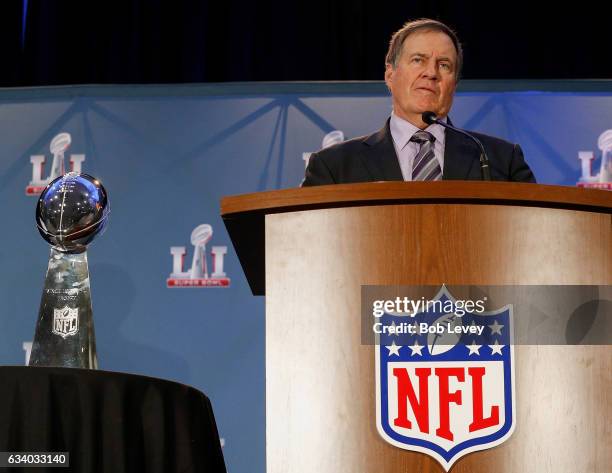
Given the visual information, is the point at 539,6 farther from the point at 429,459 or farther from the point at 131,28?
the point at 429,459

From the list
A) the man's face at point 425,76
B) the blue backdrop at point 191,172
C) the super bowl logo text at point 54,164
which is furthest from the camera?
the super bowl logo text at point 54,164

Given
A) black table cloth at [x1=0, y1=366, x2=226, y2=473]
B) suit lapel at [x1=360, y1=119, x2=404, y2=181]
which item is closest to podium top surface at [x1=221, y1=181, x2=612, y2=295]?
black table cloth at [x1=0, y1=366, x2=226, y2=473]

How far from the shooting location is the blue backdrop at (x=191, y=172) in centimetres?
332

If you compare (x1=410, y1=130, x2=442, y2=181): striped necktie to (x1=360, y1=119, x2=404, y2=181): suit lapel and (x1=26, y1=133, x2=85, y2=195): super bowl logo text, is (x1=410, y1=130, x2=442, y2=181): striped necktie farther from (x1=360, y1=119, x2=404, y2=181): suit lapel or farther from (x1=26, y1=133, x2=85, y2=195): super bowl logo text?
(x1=26, y1=133, x2=85, y2=195): super bowl logo text

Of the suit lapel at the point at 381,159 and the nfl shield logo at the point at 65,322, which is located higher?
the suit lapel at the point at 381,159

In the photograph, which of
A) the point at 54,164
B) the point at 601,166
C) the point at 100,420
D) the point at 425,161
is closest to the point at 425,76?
the point at 425,161

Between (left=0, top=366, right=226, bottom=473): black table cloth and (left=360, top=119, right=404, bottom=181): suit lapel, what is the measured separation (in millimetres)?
1010

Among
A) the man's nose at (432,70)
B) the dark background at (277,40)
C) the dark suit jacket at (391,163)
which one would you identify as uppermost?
the dark background at (277,40)

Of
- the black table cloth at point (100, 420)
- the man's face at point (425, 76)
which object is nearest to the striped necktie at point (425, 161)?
the man's face at point (425, 76)

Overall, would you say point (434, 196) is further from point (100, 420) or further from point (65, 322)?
point (65, 322)

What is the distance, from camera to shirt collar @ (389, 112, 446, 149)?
2279 mm

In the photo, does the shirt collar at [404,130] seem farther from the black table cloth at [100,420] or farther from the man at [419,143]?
the black table cloth at [100,420]

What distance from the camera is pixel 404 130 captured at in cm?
236

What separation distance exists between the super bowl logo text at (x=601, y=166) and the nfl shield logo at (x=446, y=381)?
7.39 ft
